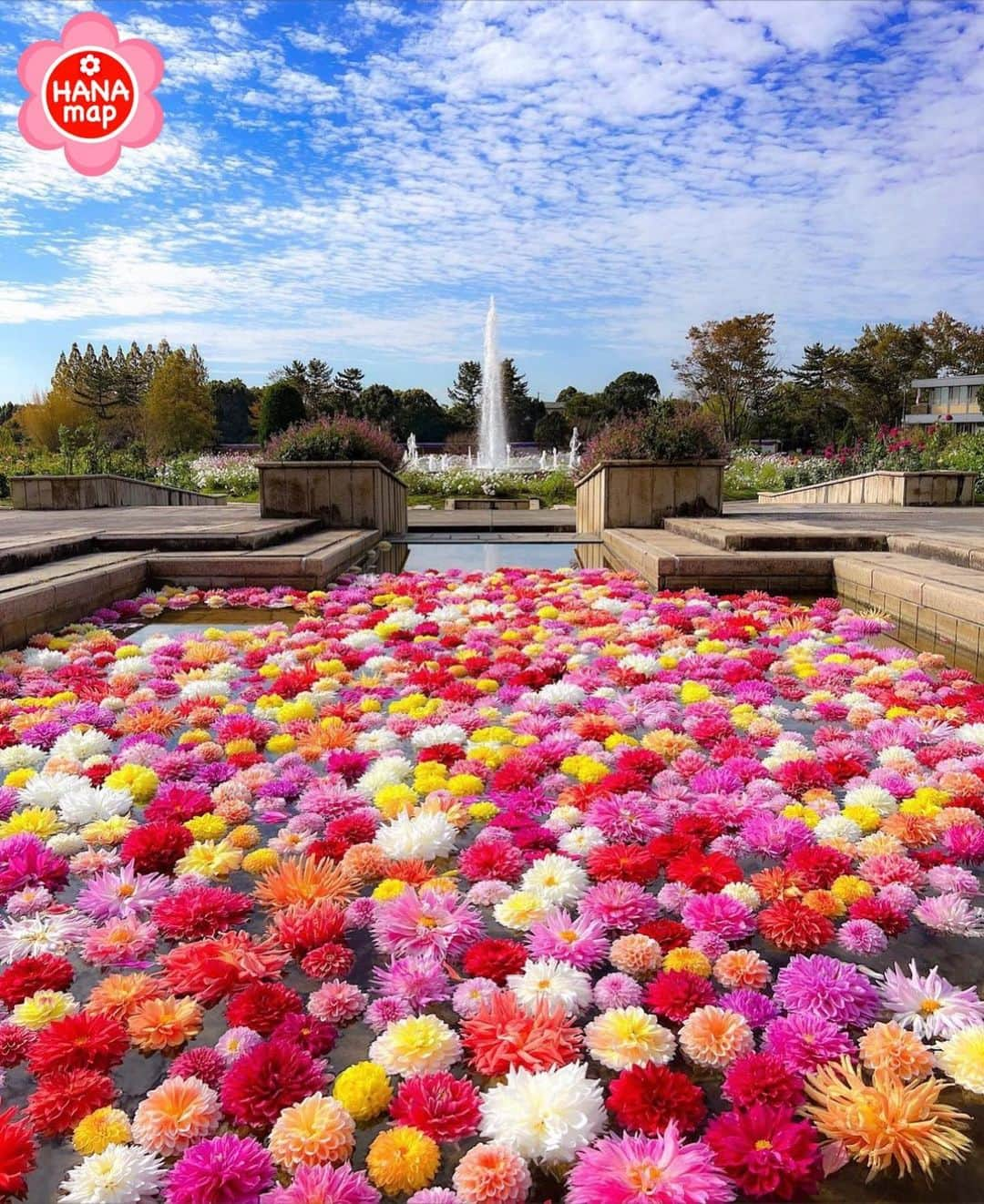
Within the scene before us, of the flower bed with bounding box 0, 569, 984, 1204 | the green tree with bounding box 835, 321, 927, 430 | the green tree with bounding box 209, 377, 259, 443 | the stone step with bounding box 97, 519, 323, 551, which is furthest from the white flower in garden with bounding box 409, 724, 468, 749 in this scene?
the green tree with bounding box 209, 377, 259, 443

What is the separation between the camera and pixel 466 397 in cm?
5347

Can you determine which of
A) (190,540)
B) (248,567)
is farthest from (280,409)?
(248,567)

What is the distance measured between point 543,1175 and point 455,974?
43 centimetres

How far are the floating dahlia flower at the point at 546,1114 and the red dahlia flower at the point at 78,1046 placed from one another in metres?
0.58

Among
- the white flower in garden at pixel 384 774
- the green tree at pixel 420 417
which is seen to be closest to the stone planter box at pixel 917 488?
the white flower in garden at pixel 384 774

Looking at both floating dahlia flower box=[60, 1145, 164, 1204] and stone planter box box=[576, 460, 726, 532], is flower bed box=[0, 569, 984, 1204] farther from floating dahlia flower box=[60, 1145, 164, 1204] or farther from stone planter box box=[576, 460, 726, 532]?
stone planter box box=[576, 460, 726, 532]

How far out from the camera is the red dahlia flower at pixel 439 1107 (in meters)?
1.24

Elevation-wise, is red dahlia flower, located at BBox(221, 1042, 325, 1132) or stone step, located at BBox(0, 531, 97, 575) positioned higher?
stone step, located at BBox(0, 531, 97, 575)

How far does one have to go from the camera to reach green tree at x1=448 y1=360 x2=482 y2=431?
5097cm

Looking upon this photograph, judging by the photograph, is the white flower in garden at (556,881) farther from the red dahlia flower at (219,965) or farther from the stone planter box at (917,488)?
the stone planter box at (917,488)

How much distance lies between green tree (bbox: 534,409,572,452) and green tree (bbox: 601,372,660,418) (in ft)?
11.8

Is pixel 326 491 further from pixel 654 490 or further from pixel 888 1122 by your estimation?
pixel 888 1122

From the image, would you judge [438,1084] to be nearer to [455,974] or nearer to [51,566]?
[455,974]

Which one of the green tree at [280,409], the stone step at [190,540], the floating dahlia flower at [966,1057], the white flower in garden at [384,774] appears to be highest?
the green tree at [280,409]
